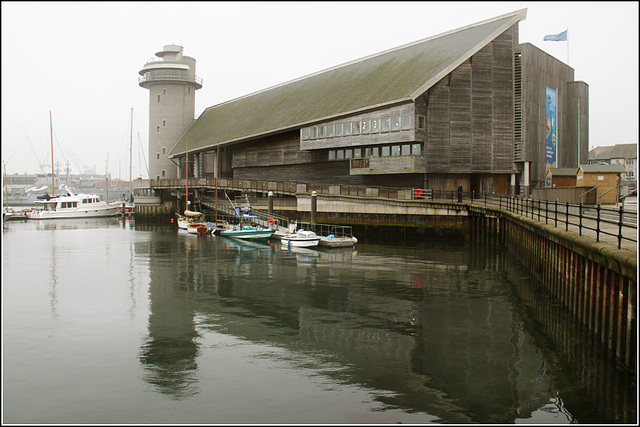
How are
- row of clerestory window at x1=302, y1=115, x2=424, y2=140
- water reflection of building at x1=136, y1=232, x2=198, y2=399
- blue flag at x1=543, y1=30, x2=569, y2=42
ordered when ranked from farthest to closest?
blue flag at x1=543, y1=30, x2=569, y2=42, row of clerestory window at x1=302, y1=115, x2=424, y2=140, water reflection of building at x1=136, y1=232, x2=198, y2=399

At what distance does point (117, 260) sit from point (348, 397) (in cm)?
2866

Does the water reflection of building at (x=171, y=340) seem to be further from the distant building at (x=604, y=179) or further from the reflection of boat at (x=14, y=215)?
the reflection of boat at (x=14, y=215)

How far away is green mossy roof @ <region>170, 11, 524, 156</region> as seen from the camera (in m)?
48.6

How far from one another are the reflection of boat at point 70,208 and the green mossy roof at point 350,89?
17.5m

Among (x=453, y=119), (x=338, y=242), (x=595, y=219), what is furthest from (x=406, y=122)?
(x=595, y=219)

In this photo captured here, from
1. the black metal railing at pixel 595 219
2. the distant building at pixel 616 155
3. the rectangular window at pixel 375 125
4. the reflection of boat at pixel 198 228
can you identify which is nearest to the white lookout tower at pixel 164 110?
the reflection of boat at pixel 198 228

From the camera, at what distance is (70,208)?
279 ft

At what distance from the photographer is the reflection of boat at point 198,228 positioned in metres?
57.7

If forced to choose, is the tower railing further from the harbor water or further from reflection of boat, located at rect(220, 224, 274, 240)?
the harbor water

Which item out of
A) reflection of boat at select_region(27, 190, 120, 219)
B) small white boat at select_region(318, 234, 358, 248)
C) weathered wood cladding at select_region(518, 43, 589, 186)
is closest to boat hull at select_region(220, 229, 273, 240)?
small white boat at select_region(318, 234, 358, 248)

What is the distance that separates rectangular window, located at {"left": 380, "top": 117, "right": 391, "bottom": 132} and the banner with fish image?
16395mm

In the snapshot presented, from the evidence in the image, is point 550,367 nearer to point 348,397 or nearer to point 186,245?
point 348,397

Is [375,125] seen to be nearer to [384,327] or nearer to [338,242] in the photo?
[338,242]

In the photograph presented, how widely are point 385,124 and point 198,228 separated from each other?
23.0m
